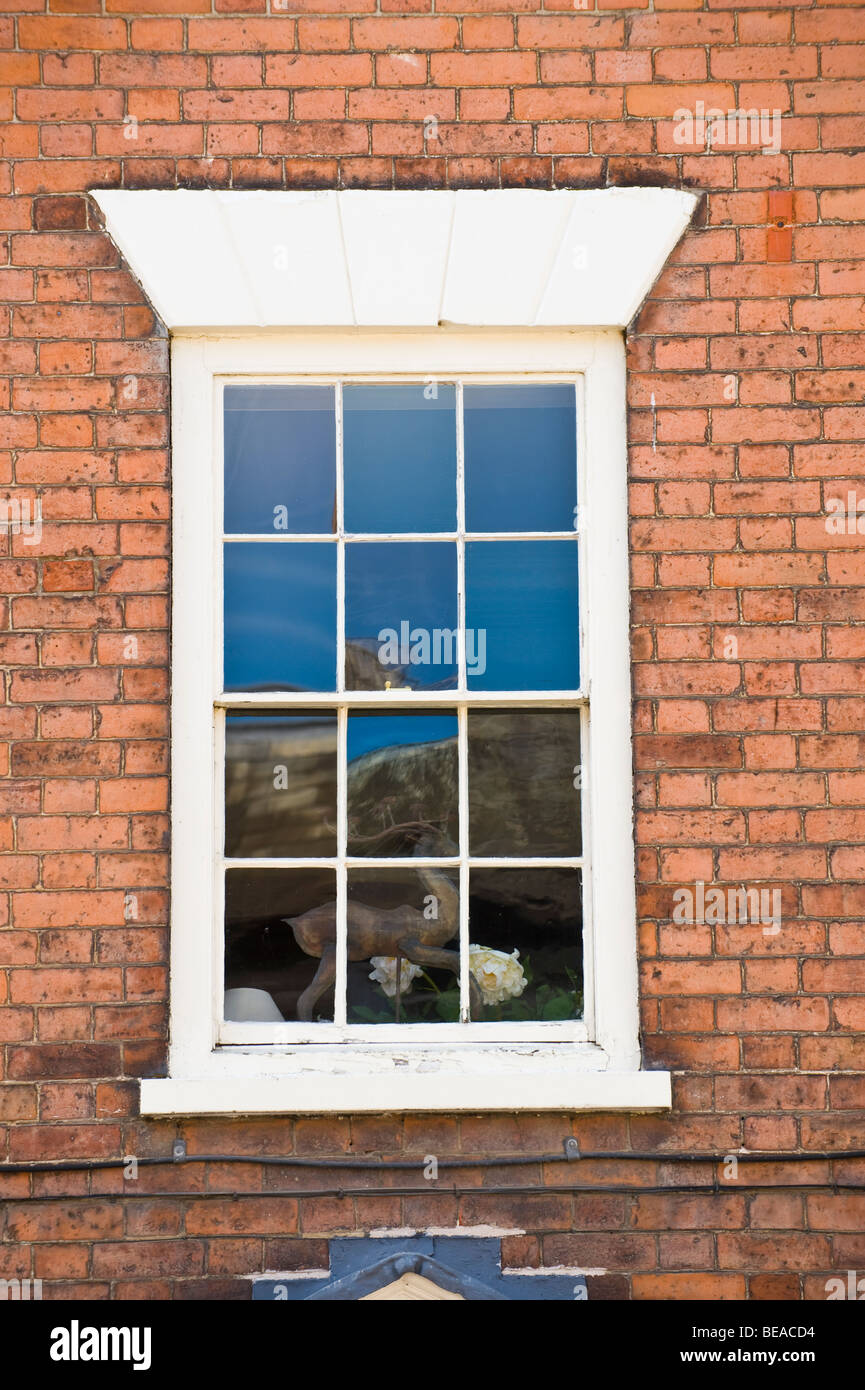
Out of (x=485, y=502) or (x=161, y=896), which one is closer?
(x=161, y=896)

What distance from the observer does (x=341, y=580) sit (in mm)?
3199

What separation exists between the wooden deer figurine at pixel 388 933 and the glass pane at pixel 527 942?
53mm

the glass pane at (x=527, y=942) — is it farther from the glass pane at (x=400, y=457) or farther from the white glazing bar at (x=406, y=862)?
the glass pane at (x=400, y=457)

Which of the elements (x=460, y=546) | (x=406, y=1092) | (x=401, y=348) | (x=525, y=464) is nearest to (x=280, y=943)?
(x=406, y=1092)

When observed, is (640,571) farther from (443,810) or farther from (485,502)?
(443,810)

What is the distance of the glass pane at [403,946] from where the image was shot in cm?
313

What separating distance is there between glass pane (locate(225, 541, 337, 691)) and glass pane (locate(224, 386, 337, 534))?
0.24 ft

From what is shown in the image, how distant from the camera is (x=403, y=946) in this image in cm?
314

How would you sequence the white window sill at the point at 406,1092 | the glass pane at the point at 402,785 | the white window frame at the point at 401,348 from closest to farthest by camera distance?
the white window sill at the point at 406,1092, the white window frame at the point at 401,348, the glass pane at the point at 402,785

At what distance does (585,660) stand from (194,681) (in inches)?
41.1

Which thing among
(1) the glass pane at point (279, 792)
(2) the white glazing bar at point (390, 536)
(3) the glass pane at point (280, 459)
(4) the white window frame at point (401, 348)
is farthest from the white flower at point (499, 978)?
(3) the glass pane at point (280, 459)

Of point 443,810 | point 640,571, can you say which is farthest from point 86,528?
point 640,571

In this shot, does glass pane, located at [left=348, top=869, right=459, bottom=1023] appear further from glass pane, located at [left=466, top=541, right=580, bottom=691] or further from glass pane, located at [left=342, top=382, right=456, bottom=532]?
glass pane, located at [left=342, top=382, right=456, bottom=532]

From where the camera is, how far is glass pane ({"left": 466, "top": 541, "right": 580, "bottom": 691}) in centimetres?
320
